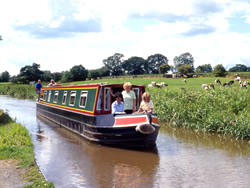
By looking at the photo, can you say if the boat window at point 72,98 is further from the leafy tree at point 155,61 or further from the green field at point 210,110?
the leafy tree at point 155,61

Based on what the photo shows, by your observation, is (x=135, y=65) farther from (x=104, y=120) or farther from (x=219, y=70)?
(x=104, y=120)

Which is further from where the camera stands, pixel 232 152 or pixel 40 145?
pixel 40 145

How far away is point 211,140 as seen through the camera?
10773 millimetres

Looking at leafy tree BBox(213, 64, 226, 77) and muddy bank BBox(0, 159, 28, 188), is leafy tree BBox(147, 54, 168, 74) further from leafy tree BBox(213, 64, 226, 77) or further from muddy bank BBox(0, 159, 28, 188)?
muddy bank BBox(0, 159, 28, 188)

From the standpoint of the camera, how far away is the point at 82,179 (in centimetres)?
673

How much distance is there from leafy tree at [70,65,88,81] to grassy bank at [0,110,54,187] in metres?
60.1

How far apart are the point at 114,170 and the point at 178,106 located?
6.97 metres

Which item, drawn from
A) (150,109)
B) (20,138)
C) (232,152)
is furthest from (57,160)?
(232,152)

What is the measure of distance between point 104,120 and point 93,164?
6.07ft

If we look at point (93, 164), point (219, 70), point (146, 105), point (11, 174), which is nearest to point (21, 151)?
point (11, 174)

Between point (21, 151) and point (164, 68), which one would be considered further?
point (164, 68)

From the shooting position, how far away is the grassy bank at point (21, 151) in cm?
570

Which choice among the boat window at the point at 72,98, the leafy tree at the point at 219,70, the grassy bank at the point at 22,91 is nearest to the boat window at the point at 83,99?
the boat window at the point at 72,98

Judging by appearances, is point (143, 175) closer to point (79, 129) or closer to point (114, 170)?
point (114, 170)
